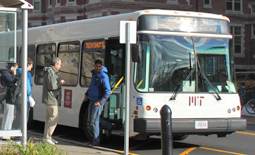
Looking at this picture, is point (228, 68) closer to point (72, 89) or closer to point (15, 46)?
Answer: point (72, 89)

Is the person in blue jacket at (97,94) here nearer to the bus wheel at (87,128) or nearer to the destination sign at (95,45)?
the bus wheel at (87,128)

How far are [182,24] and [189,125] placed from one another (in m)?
2.08

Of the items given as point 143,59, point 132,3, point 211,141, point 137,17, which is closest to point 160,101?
point 143,59

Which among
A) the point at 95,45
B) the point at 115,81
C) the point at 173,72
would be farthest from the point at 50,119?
the point at 173,72

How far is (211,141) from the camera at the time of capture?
9.91 m

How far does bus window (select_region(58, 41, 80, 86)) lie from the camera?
384 inches

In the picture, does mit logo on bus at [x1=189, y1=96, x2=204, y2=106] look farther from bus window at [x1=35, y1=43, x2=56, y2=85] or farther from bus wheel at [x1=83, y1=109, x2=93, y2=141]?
bus window at [x1=35, y1=43, x2=56, y2=85]

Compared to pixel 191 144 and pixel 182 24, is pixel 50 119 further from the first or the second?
pixel 182 24

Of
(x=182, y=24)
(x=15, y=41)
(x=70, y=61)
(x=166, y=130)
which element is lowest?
(x=166, y=130)

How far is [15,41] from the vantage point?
6.59 m

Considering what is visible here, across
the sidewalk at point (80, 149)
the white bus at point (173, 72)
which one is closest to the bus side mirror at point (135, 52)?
the white bus at point (173, 72)

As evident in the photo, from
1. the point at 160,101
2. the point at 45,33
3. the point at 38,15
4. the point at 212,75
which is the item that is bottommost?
the point at 160,101

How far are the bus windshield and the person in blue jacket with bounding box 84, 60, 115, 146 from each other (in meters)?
0.68

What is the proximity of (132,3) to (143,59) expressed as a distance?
86.0ft
